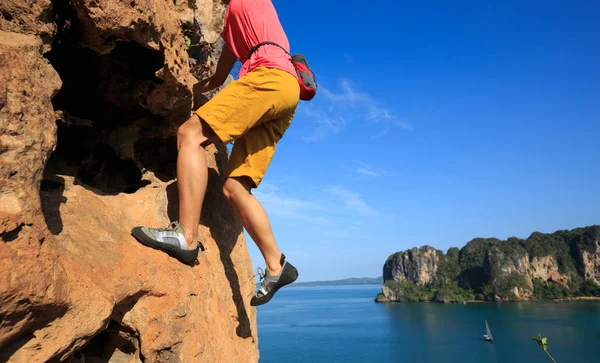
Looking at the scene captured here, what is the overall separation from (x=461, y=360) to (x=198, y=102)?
4378cm

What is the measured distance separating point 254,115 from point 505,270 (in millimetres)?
102715

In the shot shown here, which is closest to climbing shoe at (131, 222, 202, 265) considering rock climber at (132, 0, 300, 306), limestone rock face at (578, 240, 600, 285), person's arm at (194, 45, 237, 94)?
rock climber at (132, 0, 300, 306)

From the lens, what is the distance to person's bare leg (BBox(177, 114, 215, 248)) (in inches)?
98.3

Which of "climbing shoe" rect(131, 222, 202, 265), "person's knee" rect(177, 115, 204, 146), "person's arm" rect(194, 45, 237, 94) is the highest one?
"person's arm" rect(194, 45, 237, 94)

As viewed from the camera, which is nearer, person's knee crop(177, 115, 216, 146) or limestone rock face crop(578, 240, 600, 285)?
person's knee crop(177, 115, 216, 146)

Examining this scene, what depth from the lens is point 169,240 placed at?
8.05ft

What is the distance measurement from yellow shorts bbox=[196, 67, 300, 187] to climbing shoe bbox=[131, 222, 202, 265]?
0.53m

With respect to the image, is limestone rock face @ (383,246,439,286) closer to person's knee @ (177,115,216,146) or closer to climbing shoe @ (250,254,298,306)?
climbing shoe @ (250,254,298,306)

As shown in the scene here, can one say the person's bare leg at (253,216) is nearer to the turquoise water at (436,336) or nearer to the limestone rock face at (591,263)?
the turquoise water at (436,336)

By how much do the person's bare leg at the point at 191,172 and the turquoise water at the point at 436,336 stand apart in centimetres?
4073

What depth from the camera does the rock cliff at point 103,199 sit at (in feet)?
4.88

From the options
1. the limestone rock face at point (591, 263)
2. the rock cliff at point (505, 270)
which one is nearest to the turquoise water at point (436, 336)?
the rock cliff at point (505, 270)

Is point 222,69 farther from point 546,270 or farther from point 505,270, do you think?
point 546,270

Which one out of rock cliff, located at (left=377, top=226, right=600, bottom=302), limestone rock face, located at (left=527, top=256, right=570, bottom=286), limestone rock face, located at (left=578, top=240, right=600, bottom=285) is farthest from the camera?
limestone rock face, located at (left=527, top=256, right=570, bottom=286)
